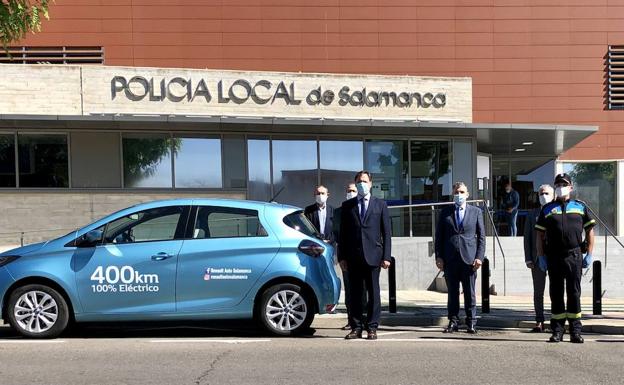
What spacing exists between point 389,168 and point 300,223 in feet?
32.4

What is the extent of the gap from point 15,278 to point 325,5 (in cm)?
1813

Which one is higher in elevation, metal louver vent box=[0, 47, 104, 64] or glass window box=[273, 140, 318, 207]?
metal louver vent box=[0, 47, 104, 64]

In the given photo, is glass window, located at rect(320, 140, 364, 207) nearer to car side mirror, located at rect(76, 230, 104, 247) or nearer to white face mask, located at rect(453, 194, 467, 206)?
white face mask, located at rect(453, 194, 467, 206)

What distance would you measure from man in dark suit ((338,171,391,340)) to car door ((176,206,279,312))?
88 cm

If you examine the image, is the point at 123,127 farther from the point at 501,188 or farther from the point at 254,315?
the point at 501,188

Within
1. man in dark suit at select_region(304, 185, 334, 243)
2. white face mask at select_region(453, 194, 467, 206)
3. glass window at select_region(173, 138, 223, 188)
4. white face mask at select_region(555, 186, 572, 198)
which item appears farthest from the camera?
glass window at select_region(173, 138, 223, 188)

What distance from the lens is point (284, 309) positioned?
725 cm

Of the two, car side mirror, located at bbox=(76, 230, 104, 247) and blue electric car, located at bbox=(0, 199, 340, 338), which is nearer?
blue electric car, located at bbox=(0, 199, 340, 338)

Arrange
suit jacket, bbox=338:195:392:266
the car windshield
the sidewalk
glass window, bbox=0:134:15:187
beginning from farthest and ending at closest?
glass window, bbox=0:134:15:187
the sidewalk
the car windshield
suit jacket, bbox=338:195:392:266

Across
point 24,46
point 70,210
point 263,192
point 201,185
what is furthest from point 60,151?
point 24,46

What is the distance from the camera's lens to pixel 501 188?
2339cm

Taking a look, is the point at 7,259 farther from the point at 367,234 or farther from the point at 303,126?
the point at 303,126

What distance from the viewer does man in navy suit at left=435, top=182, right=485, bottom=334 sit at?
25.2ft

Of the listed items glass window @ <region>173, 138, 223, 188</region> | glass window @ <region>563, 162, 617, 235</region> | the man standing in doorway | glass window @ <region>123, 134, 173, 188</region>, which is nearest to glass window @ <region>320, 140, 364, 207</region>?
glass window @ <region>173, 138, 223, 188</region>
